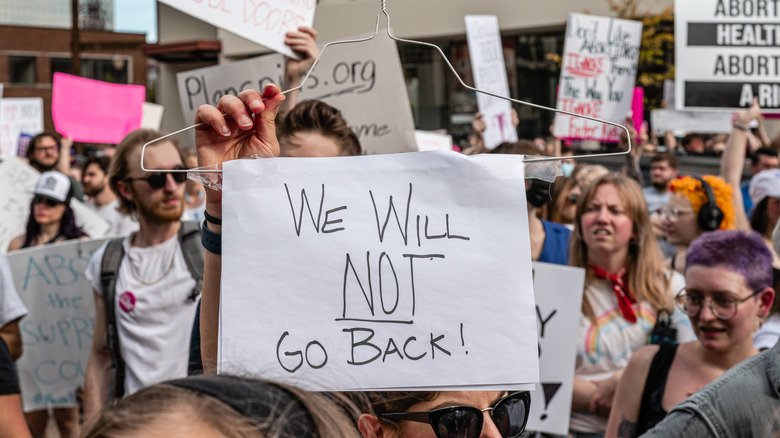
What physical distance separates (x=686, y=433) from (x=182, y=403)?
4.72 ft

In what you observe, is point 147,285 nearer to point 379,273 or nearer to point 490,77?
point 379,273

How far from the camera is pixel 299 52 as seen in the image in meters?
3.32

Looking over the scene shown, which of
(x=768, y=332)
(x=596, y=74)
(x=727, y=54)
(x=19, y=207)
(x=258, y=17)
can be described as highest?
(x=596, y=74)

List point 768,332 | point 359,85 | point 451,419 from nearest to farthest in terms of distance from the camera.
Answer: point 451,419
point 768,332
point 359,85

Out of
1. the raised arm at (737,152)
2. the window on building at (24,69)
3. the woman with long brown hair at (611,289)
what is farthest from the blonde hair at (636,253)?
the window on building at (24,69)

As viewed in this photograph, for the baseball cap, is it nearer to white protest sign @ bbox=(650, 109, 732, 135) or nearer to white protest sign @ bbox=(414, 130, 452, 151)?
white protest sign @ bbox=(414, 130, 452, 151)

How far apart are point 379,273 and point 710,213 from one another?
3.46 metres

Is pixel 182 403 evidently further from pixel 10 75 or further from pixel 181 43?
pixel 10 75

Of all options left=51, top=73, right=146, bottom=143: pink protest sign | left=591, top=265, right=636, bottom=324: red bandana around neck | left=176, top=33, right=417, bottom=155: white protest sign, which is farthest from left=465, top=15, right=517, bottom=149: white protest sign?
left=591, top=265, right=636, bottom=324: red bandana around neck

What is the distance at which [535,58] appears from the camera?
795 inches

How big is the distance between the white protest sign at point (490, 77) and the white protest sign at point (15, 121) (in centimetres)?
496

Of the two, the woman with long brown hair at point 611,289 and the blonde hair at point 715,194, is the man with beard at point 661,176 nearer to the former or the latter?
the blonde hair at point 715,194

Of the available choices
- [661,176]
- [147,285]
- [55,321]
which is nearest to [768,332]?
[147,285]

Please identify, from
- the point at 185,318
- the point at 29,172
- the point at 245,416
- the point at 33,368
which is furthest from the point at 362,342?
the point at 29,172
